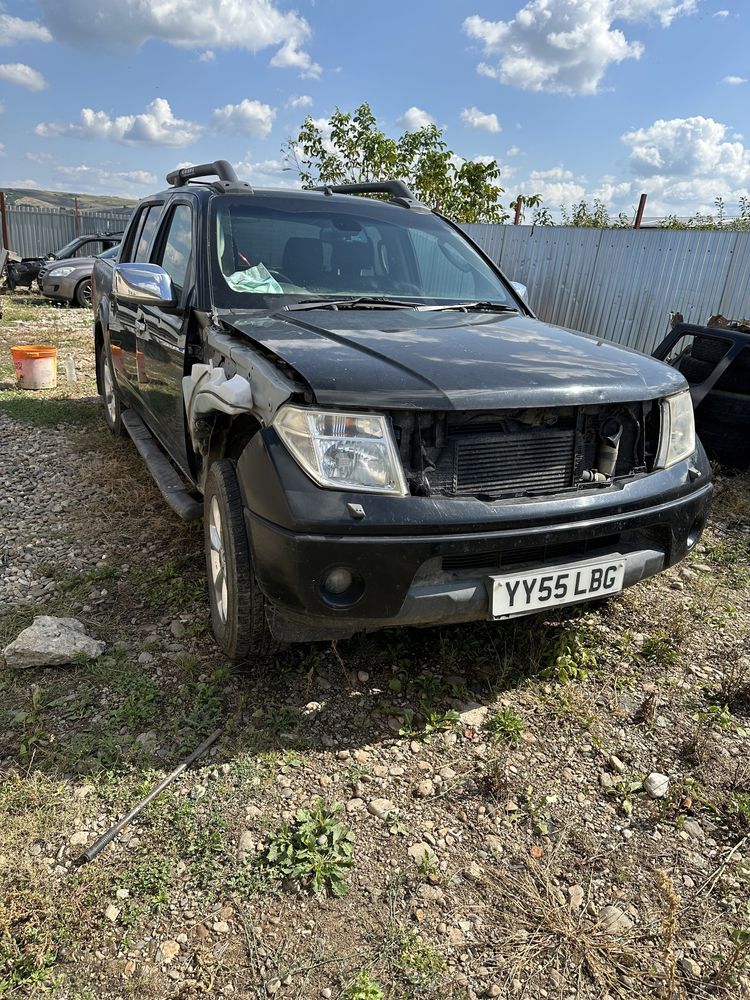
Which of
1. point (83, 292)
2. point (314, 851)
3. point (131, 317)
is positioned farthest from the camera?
point (83, 292)

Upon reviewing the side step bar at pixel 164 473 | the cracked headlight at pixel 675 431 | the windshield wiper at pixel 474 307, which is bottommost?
the side step bar at pixel 164 473

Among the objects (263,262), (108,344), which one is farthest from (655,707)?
(108,344)

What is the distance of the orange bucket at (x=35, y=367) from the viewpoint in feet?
23.8

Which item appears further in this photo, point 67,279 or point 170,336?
point 67,279

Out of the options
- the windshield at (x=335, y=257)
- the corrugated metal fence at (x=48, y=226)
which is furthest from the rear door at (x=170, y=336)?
the corrugated metal fence at (x=48, y=226)

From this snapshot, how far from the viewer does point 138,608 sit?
3.11 m

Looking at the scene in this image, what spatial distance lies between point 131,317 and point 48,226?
18.9 m

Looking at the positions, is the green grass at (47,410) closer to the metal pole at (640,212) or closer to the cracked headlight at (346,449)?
the cracked headlight at (346,449)

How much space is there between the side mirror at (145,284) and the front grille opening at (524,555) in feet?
5.80

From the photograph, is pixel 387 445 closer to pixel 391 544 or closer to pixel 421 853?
pixel 391 544

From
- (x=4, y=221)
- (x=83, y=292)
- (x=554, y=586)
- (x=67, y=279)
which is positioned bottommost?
(x=83, y=292)

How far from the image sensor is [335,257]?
3336mm

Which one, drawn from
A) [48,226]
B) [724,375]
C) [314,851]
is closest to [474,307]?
[314,851]

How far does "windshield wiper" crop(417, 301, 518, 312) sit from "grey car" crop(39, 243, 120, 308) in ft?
40.5
